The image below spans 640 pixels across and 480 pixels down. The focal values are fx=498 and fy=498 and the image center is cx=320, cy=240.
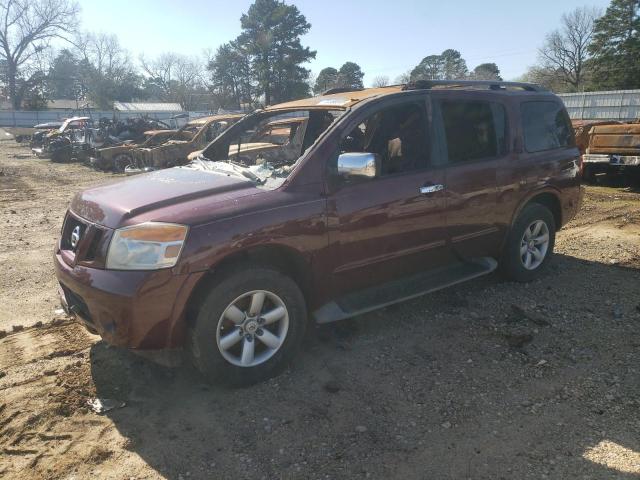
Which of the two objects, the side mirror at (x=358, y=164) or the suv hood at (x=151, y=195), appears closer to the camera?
the suv hood at (x=151, y=195)

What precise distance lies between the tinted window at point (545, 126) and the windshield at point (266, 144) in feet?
7.05

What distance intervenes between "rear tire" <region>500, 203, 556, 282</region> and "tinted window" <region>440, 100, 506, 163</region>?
2.71ft

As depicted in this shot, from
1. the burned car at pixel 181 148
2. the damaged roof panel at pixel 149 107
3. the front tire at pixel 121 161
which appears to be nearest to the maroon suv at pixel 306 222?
the burned car at pixel 181 148

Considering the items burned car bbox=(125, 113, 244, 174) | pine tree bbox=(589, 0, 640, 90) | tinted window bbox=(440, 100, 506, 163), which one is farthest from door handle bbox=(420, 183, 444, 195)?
pine tree bbox=(589, 0, 640, 90)

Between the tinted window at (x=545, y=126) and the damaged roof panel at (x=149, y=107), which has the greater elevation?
the damaged roof panel at (x=149, y=107)

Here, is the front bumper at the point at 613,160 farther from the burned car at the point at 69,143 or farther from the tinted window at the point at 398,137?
the burned car at the point at 69,143

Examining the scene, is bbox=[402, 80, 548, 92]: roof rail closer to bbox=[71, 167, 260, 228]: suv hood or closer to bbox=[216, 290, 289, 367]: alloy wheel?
bbox=[71, 167, 260, 228]: suv hood

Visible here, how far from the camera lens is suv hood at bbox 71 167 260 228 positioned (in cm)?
323

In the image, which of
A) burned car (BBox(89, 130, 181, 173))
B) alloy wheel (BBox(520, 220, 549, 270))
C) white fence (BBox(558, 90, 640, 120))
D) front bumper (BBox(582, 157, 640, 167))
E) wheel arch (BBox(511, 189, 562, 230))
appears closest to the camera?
wheel arch (BBox(511, 189, 562, 230))

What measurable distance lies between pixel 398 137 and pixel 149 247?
228 cm

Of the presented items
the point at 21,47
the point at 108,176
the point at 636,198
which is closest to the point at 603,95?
the point at 636,198

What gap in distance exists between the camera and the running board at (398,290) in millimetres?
3703

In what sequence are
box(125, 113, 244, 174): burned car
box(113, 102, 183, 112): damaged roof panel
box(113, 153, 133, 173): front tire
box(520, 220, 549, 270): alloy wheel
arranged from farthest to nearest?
box(113, 102, 183, 112): damaged roof panel
box(113, 153, 133, 173): front tire
box(125, 113, 244, 174): burned car
box(520, 220, 549, 270): alloy wheel

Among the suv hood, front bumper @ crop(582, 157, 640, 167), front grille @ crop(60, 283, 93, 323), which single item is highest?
the suv hood
